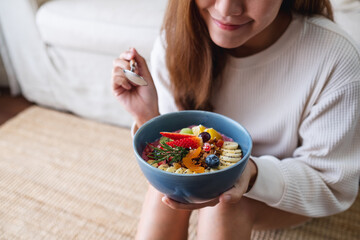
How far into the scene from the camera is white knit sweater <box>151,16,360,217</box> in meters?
0.80

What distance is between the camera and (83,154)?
5.10ft

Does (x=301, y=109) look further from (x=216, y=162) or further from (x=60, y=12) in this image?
(x=60, y=12)

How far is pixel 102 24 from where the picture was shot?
1502mm

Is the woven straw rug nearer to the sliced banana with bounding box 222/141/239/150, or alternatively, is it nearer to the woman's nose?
the sliced banana with bounding box 222/141/239/150

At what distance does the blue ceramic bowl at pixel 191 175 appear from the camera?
0.59m

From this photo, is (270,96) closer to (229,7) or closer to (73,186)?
(229,7)

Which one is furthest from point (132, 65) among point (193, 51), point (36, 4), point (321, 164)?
point (36, 4)

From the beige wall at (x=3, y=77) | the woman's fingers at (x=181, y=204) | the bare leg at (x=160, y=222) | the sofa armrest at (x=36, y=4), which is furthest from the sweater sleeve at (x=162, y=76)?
the beige wall at (x=3, y=77)

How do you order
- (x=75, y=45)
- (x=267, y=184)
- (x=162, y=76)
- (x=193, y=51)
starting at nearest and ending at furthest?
(x=267, y=184) < (x=193, y=51) < (x=162, y=76) < (x=75, y=45)

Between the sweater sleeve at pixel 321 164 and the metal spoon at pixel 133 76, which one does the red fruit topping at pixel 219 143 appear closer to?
the sweater sleeve at pixel 321 164

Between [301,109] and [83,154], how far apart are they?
1041 mm

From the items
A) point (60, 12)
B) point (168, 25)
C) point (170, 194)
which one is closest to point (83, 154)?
point (60, 12)

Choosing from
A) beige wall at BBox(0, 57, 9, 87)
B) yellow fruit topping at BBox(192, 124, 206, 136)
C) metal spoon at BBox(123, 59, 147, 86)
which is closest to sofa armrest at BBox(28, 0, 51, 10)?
beige wall at BBox(0, 57, 9, 87)

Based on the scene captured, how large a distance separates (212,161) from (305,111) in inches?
15.0
